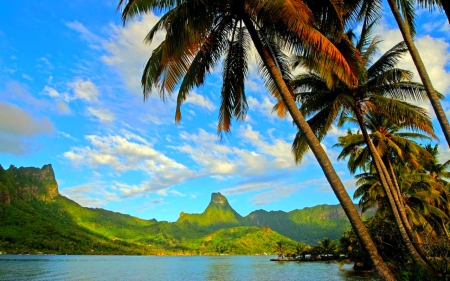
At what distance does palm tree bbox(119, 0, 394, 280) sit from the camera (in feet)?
25.2

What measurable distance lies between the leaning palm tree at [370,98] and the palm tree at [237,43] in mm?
3942

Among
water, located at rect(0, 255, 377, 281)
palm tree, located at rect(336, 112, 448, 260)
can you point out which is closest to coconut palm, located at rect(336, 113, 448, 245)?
palm tree, located at rect(336, 112, 448, 260)

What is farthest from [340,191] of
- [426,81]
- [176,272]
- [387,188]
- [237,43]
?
[176,272]

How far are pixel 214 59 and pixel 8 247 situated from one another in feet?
429

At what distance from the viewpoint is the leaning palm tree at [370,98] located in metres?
14.3

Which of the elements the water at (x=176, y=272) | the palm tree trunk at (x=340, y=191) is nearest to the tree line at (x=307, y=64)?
the palm tree trunk at (x=340, y=191)

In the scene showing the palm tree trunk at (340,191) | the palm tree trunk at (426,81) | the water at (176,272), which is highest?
the palm tree trunk at (426,81)

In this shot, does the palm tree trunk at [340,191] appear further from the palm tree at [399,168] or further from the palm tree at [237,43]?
the palm tree at [399,168]

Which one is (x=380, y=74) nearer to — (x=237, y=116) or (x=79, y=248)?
(x=237, y=116)

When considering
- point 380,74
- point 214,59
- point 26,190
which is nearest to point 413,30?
point 380,74

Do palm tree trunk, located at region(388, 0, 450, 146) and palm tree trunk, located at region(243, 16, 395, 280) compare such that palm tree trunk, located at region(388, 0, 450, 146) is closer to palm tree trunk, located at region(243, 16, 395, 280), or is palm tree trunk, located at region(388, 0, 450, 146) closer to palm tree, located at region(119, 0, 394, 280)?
palm tree, located at region(119, 0, 394, 280)

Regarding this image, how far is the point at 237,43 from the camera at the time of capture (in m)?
11.3

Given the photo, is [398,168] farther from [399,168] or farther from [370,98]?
[370,98]

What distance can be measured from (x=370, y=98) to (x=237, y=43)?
7577 millimetres
